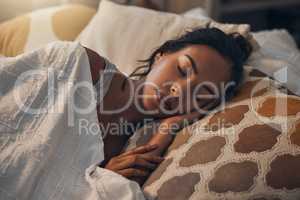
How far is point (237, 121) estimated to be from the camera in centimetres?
92

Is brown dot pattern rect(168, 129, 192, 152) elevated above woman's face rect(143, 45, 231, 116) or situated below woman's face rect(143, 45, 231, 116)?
below

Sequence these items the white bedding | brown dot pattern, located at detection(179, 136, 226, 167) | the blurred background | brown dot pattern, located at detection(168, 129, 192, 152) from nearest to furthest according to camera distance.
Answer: brown dot pattern, located at detection(179, 136, 226, 167) < brown dot pattern, located at detection(168, 129, 192, 152) < the white bedding < the blurred background

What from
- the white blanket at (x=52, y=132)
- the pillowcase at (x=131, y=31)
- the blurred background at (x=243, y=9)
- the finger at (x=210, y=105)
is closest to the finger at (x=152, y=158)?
the white blanket at (x=52, y=132)

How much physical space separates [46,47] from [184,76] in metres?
0.38

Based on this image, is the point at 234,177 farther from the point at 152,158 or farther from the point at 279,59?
the point at 279,59

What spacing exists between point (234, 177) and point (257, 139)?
0.11 m

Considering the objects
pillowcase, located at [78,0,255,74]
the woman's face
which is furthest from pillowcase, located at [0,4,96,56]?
the woman's face

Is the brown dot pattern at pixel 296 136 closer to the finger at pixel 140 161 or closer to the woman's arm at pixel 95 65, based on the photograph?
the finger at pixel 140 161

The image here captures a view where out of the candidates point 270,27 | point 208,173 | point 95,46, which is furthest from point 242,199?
point 270,27

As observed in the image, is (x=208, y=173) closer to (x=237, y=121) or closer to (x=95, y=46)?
(x=237, y=121)

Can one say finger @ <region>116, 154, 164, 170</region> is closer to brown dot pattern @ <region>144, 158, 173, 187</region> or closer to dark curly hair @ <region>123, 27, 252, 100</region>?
brown dot pattern @ <region>144, 158, 173, 187</region>

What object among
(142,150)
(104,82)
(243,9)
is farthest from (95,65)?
(243,9)

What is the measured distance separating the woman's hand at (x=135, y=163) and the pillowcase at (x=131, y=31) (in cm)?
42

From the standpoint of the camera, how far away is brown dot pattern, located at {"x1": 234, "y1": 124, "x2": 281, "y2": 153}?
0.83 m
